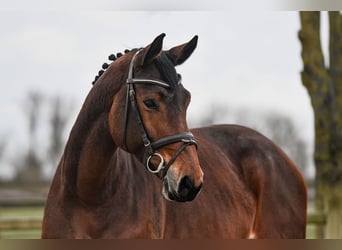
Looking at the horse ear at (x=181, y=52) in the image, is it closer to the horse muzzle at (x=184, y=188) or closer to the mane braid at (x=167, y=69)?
the mane braid at (x=167, y=69)

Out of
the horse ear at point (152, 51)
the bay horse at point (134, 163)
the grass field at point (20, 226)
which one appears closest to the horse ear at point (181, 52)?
the bay horse at point (134, 163)

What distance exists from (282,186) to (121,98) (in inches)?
69.7

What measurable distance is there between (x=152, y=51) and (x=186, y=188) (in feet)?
1.92

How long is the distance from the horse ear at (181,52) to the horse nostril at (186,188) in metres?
0.57

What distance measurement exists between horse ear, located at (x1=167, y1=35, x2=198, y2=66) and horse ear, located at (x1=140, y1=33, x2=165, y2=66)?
13 centimetres

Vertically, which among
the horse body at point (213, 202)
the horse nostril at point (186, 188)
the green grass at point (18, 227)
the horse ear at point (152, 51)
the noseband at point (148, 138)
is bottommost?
the green grass at point (18, 227)

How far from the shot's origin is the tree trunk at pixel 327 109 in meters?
4.72

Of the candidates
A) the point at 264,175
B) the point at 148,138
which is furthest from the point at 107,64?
the point at 264,175

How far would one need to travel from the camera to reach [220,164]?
132 inches

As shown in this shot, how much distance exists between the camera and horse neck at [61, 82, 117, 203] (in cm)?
236

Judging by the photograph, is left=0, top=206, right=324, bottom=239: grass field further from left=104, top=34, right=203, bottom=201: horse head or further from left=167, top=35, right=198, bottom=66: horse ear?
left=167, top=35, right=198, bottom=66: horse ear

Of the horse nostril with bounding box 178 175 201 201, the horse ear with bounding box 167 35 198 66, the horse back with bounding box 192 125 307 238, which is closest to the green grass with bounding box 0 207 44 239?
the horse back with bounding box 192 125 307 238

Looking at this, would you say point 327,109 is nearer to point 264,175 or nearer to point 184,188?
point 264,175

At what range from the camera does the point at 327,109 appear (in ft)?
15.9
